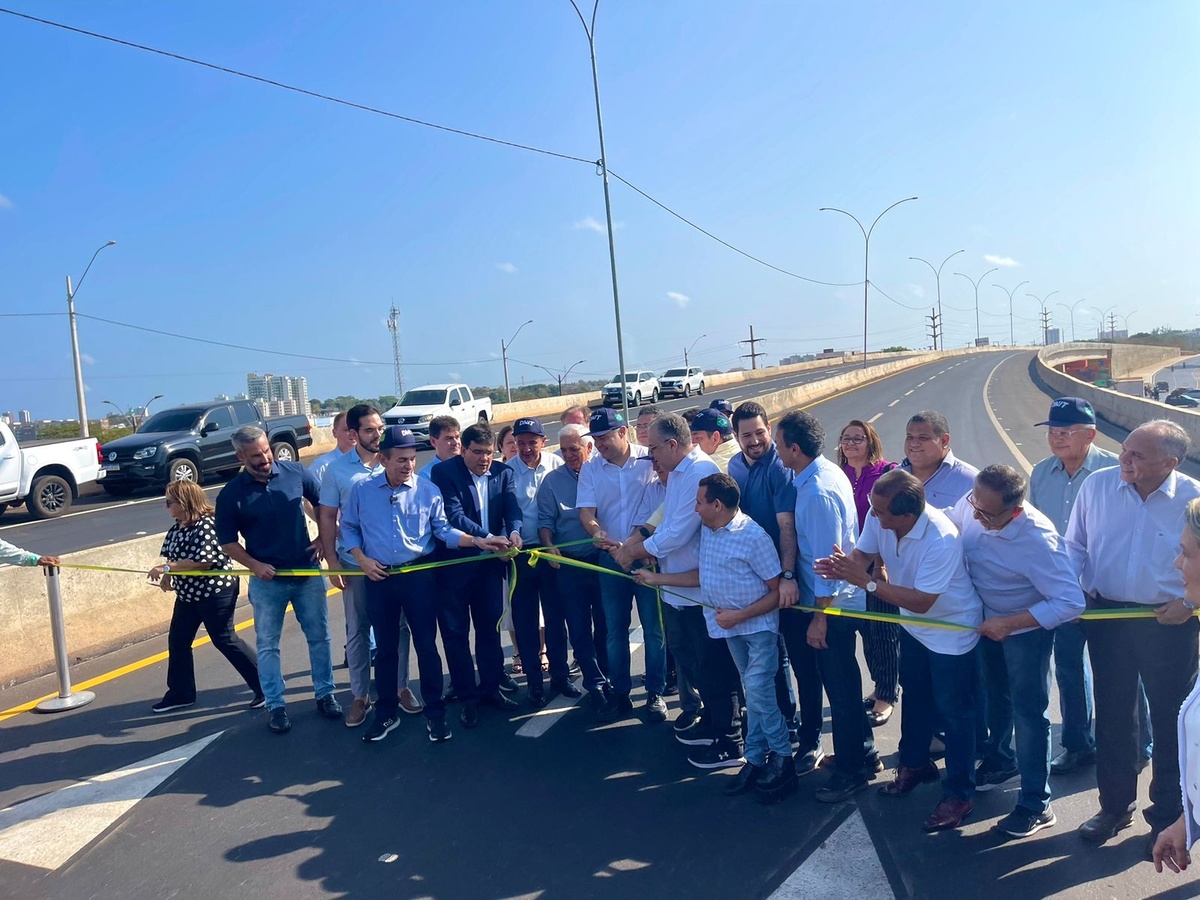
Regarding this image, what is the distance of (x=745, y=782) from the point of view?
4.47 meters

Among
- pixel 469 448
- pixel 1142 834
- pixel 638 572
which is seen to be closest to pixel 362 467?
pixel 469 448

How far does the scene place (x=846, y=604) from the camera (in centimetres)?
453

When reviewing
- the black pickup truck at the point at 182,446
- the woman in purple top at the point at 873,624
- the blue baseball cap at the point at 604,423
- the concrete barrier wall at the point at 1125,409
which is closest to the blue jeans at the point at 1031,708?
the woman in purple top at the point at 873,624

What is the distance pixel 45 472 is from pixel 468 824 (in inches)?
639

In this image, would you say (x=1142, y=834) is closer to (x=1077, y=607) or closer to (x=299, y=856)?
(x=1077, y=607)

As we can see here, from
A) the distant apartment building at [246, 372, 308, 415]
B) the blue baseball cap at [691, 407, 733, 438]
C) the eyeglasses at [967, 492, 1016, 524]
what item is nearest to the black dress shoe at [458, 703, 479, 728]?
the blue baseball cap at [691, 407, 733, 438]

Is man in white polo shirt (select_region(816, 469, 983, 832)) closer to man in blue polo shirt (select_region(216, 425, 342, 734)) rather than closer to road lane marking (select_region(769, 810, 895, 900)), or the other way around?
road lane marking (select_region(769, 810, 895, 900))

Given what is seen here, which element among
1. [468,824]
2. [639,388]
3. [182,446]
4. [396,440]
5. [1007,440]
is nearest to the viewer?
[468,824]

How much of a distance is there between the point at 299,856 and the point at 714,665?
2385 millimetres

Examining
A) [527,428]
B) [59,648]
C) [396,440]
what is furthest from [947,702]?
[59,648]

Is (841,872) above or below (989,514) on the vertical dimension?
below

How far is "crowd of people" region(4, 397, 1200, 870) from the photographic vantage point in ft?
12.6

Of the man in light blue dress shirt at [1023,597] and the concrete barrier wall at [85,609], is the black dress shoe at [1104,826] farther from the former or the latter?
the concrete barrier wall at [85,609]

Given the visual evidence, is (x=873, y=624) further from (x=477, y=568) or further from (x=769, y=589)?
(x=477, y=568)
